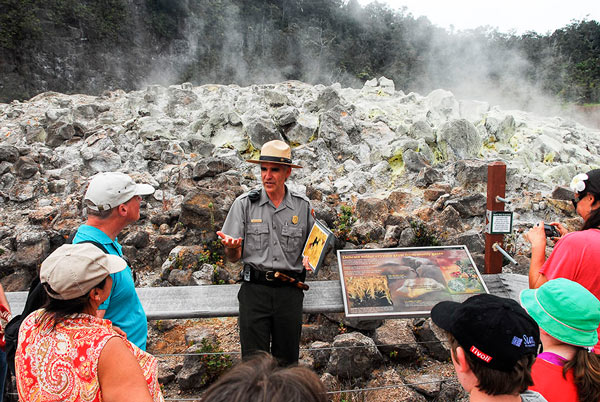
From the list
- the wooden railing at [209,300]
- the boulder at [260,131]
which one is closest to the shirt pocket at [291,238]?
the wooden railing at [209,300]

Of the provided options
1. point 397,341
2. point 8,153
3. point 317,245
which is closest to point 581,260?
point 317,245

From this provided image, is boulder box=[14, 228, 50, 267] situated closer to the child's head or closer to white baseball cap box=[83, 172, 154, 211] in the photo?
white baseball cap box=[83, 172, 154, 211]

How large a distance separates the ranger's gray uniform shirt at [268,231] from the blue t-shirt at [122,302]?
0.80 m

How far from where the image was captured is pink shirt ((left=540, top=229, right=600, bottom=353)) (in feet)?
6.42

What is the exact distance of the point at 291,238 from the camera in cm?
279

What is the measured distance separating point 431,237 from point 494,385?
4059mm

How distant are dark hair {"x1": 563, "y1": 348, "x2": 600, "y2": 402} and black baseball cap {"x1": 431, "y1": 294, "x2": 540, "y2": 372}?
0.43 meters

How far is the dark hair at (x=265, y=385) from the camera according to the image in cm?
102

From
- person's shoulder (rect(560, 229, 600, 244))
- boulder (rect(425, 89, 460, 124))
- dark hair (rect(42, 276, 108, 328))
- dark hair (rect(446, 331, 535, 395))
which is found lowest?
dark hair (rect(446, 331, 535, 395))

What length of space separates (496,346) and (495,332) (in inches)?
1.8

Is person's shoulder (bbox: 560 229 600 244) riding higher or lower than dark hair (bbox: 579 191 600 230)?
lower

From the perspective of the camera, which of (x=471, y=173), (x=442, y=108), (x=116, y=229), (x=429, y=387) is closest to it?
(x=116, y=229)

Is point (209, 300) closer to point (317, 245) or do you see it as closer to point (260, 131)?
point (317, 245)

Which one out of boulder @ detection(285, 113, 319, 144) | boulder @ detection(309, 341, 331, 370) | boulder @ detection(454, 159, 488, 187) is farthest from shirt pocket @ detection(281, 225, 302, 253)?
boulder @ detection(285, 113, 319, 144)
